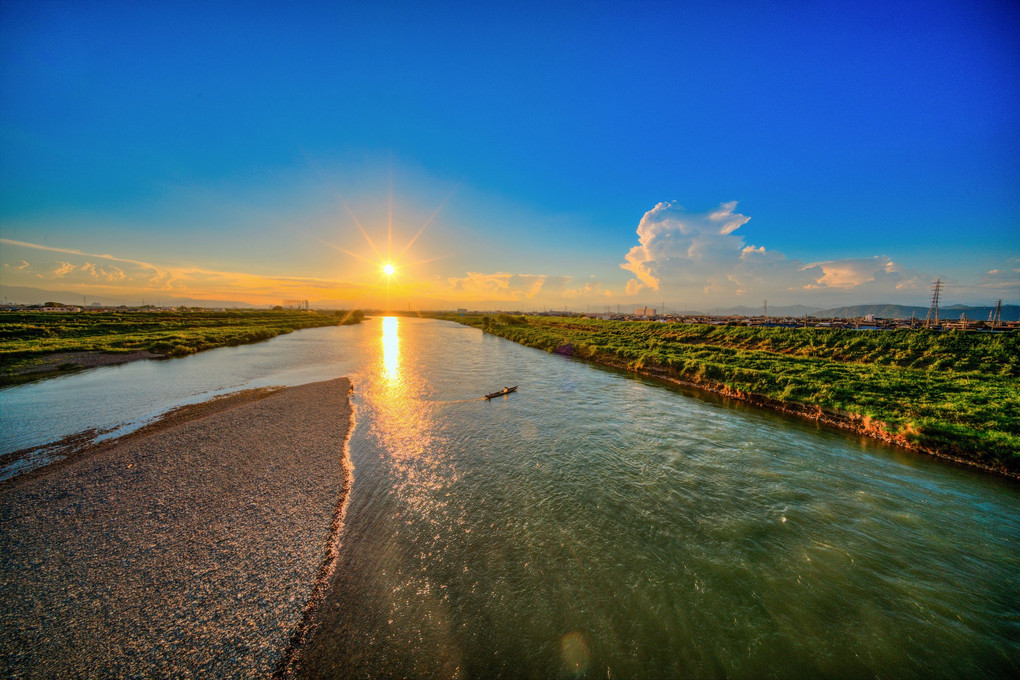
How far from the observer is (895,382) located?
58.7 feet

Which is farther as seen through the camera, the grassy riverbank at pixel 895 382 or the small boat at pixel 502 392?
the small boat at pixel 502 392

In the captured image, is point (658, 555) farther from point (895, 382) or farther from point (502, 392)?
point (895, 382)

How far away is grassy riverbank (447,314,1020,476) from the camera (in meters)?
13.0

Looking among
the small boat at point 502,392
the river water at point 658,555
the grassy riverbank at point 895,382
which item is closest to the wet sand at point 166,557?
the river water at point 658,555

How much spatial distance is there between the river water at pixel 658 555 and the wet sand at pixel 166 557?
0.95m

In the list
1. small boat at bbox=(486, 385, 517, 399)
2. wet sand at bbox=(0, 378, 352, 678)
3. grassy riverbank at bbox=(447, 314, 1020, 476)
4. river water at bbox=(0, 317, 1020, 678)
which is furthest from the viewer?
small boat at bbox=(486, 385, 517, 399)

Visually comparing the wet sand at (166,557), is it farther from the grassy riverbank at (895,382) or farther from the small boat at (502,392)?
the grassy riverbank at (895,382)

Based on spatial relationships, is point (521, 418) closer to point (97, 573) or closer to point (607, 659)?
point (607, 659)

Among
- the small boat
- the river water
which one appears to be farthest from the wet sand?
the small boat

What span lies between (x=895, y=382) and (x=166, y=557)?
104 ft

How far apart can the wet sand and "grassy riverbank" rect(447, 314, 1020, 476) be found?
2304 centimetres

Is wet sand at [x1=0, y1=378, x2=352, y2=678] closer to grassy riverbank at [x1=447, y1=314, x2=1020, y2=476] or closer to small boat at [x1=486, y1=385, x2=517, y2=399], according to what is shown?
small boat at [x1=486, y1=385, x2=517, y2=399]

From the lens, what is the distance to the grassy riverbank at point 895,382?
13.0 meters

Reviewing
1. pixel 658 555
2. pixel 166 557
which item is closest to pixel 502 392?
pixel 658 555
